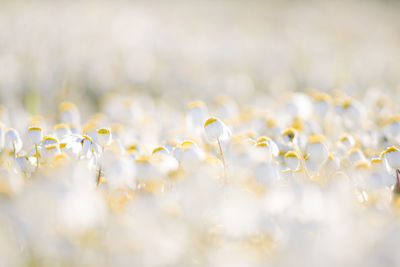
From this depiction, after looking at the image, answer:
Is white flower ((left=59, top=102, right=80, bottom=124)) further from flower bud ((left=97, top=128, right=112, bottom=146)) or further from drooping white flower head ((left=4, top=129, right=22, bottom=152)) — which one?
flower bud ((left=97, top=128, right=112, bottom=146))

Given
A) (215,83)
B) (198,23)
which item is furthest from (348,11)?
(215,83)

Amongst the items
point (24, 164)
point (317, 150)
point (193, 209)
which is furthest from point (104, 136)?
point (317, 150)

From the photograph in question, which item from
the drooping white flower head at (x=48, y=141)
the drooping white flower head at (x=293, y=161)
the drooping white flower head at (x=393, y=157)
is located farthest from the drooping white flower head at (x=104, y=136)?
the drooping white flower head at (x=393, y=157)

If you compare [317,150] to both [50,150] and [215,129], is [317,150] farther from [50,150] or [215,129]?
[50,150]

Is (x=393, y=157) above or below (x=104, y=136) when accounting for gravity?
above

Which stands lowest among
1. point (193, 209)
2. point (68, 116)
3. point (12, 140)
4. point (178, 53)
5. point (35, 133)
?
point (178, 53)

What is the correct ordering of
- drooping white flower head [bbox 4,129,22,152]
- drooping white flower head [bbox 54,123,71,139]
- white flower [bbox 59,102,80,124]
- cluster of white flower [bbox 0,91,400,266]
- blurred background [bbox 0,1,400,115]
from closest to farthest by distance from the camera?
1. cluster of white flower [bbox 0,91,400,266]
2. drooping white flower head [bbox 4,129,22,152]
3. drooping white flower head [bbox 54,123,71,139]
4. white flower [bbox 59,102,80,124]
5. blurred background [bbox 0,1,400,115]

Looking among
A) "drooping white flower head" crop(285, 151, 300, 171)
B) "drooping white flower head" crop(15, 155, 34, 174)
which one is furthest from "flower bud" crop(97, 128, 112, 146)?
"drooping white flower head" crop(285, 151, 300, 171)

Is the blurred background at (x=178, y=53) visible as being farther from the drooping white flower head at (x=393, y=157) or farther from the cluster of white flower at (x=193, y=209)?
the drooping white flower head at (x=393, y=157)
